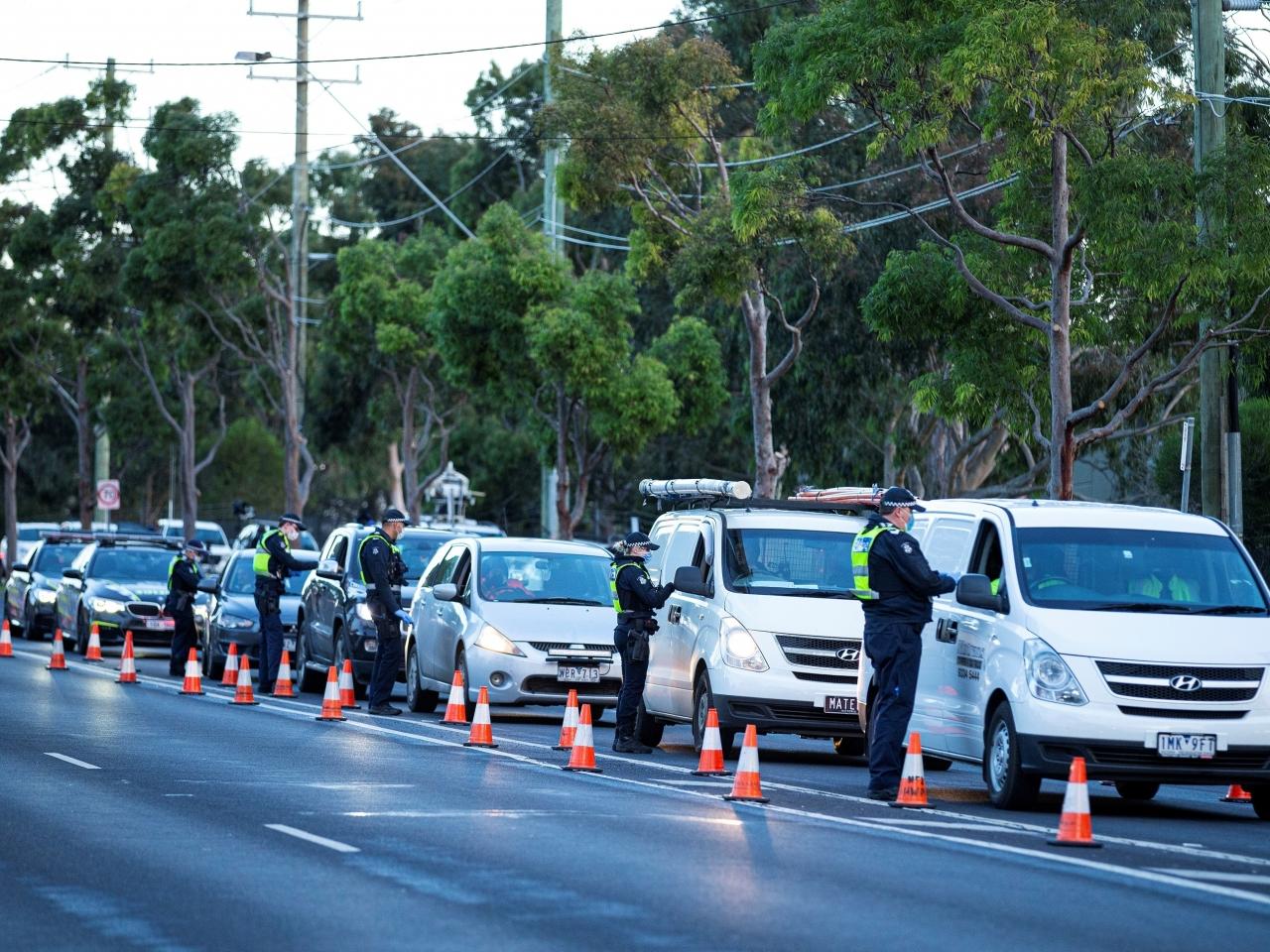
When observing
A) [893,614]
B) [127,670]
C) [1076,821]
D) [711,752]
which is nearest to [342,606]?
[127,670]

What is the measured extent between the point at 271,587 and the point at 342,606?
61.1 inches

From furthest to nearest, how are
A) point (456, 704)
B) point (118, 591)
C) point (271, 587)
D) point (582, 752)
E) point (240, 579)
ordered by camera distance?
point (118, 591), point (240, 579), point (271, 587), point (456, 704), point (582, 752)

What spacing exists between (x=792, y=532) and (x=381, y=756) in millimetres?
3809

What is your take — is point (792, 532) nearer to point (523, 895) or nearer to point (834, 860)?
point (834, 860)

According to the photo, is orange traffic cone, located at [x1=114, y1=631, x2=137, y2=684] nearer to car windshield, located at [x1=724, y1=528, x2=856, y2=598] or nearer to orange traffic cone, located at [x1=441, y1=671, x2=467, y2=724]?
orange traffic cone, located at [x1=441, y1=671, x2=467, y2=724]

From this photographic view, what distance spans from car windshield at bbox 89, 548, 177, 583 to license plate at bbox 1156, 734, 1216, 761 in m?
22.8

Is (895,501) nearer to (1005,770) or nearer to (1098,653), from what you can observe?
(1098,653)

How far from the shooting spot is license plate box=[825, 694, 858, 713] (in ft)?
57.1

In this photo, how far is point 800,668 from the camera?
57.1ft

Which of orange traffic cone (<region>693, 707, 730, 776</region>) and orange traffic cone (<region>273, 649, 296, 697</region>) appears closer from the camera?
orange traffic cone (<region>693, 707, 730, 776</region>)

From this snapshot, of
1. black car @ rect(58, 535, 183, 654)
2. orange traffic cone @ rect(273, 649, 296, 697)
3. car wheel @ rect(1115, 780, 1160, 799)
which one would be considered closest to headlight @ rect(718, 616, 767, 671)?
car wheel @ rect(1115, 780, 1160, 799)

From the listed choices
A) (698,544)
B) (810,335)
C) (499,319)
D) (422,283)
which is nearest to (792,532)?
(698,544)

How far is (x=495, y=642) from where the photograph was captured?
21.1m

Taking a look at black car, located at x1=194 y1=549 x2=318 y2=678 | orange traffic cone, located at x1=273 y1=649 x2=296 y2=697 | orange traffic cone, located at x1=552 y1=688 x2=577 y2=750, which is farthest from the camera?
black car, located at x1=194 y1=549 x2=318 y2=678
